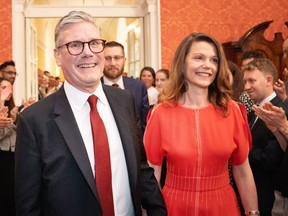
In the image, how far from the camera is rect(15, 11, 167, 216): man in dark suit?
1.57 meters

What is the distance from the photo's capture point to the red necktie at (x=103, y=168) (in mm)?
1624

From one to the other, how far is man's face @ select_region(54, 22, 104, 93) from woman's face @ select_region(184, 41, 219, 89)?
744 mm

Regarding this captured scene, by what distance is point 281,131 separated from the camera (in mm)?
2402

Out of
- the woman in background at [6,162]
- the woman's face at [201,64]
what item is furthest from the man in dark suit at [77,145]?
the woman in background at [6,162]

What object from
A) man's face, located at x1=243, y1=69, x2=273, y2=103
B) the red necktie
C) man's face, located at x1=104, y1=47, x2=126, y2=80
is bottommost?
the red necktie

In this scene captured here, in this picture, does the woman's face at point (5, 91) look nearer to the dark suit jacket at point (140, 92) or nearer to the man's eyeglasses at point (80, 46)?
the dark suit jacket at point (140, 92)

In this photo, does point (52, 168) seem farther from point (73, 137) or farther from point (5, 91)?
point (5, 91)

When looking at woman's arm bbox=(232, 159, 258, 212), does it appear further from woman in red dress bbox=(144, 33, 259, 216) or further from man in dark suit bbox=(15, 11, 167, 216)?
man in dark suit bbox=(15, 11, 167, 216)

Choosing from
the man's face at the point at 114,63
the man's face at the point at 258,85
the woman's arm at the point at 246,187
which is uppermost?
the man's face at the point at 114,63

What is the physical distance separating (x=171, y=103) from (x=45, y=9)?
5068 mm

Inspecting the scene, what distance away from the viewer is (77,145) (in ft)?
5.24

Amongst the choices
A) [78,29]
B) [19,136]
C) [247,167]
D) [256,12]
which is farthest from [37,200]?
[256,12]

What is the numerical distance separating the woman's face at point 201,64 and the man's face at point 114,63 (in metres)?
1.77

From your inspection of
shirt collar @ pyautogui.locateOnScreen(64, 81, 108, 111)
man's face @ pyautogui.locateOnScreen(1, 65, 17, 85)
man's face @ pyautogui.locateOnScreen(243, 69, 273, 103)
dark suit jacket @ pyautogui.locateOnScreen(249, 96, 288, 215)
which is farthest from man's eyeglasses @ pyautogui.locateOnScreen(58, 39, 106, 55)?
man's face @ pyautogui.locateOnScreen(1, 65, 17, 85)
